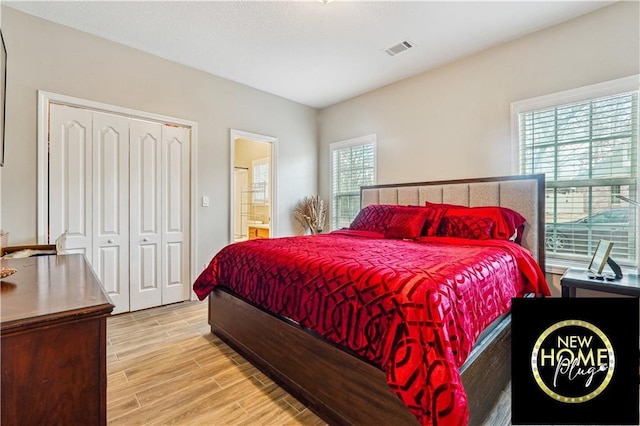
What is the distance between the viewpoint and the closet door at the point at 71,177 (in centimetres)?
274

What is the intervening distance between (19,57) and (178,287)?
8.53 feet

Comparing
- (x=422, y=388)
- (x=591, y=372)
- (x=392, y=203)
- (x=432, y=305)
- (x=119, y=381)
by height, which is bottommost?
(x=119, y=381)

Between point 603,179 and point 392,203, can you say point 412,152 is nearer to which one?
point 392,203

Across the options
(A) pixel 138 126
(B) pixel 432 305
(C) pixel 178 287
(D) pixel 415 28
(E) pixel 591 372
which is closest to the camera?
(B) pixel 432 305

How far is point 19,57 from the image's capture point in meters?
2.55

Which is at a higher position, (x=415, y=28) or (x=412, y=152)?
(x=415, y=28)

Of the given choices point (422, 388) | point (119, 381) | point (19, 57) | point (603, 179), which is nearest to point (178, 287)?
point (119, 381)

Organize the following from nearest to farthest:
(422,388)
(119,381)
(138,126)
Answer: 1. (422,388)
2. (119,381)
3. (138,126)

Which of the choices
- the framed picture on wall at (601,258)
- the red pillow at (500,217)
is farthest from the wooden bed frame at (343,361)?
the framed picture on wall at (601,258)

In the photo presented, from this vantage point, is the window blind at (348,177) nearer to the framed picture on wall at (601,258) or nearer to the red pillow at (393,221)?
the red pillow at (393,221)

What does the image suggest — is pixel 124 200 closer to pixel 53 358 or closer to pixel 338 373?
pixel 53 358

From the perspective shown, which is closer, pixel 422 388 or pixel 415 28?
pixel 422 388

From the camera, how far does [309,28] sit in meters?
2.78

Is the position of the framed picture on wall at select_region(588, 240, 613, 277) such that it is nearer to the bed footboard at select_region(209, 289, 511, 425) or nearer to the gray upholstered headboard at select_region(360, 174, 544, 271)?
the gray upholstered headboard at select_region(360, 174, 544, 271)
